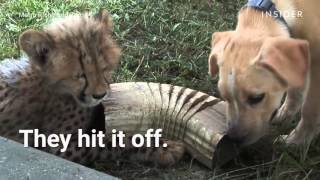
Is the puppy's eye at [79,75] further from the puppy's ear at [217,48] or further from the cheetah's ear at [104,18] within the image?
the puppy's ear at [217,48]

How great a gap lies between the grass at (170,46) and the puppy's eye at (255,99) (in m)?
0.41

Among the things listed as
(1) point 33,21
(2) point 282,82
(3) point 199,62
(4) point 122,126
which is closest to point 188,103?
(4) point 122,126

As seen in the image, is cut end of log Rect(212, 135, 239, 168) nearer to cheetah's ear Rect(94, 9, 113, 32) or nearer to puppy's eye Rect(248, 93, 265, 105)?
puppy's eye Rect(248, 93, 265, 105)

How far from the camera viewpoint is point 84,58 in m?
3.50

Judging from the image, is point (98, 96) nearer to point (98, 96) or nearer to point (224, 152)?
point (98, 96)

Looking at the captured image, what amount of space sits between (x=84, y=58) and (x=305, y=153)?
133 cm

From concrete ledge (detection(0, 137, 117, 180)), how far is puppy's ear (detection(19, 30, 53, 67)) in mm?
691

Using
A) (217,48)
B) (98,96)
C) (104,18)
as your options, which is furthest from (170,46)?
(98,96)

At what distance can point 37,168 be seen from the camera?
287 cm

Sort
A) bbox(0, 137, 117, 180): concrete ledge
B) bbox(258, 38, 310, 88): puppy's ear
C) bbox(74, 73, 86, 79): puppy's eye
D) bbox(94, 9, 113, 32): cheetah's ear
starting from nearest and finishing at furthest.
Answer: bbox(0, 137, 117, 180): concrete ledge → bbox(258, 38, 310, 88): puppy's ear → bbox(74, 73, 86, 79): puppy's eye → bbox(94, 9, 113, 32): cheetah's ear

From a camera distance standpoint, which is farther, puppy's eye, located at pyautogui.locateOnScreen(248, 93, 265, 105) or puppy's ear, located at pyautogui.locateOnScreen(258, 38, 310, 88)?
puppy's eye, located at pyautogui.locateOnScreen(248, 93, 265, 105)

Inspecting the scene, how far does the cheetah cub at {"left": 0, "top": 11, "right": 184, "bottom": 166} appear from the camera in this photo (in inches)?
138

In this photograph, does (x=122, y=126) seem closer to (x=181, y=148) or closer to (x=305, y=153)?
(x=181, y=148)

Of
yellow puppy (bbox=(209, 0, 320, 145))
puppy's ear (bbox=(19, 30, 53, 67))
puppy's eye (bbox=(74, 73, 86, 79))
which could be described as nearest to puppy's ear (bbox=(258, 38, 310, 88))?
yellow puppy (bbox=(209, 0, 320, 145))
